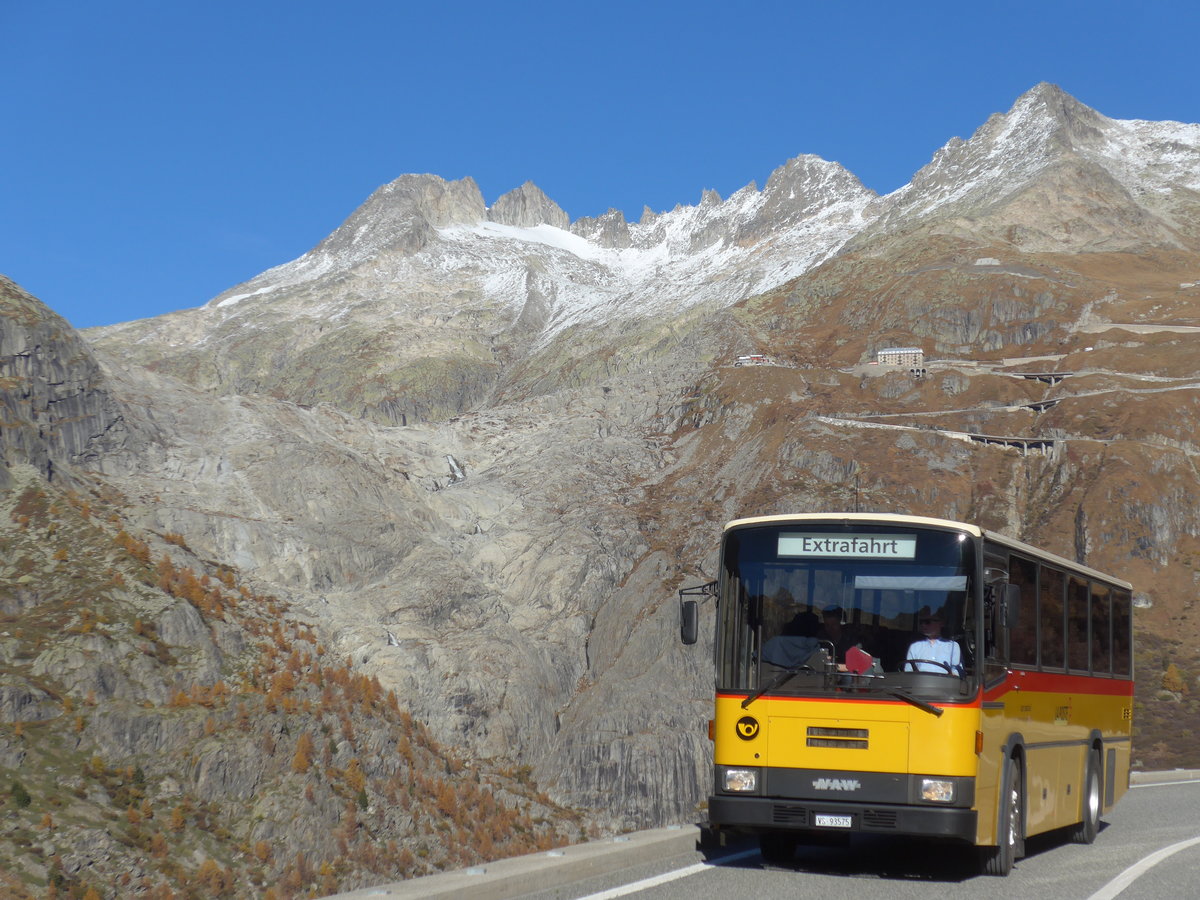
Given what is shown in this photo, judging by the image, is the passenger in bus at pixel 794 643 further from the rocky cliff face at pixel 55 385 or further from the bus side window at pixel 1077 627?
the rocky cliff face at pixel 55 385

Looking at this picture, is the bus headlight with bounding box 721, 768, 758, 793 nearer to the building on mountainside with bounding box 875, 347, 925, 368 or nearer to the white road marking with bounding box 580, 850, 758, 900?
the white road marking with bounding box 580, 850, 758, 900

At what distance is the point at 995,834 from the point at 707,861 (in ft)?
10.4

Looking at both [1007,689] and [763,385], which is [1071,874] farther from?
[763,385]

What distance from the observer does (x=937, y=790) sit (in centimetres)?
1256

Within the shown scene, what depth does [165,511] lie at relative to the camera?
6656cm

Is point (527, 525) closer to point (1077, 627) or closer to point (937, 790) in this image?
point (1077, 627)

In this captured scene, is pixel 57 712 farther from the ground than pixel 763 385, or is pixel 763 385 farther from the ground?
pixel 763 385

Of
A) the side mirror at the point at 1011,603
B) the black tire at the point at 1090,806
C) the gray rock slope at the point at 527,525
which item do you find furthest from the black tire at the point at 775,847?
the gray rock slope at the point at 527,525

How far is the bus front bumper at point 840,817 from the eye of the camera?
1245 cm

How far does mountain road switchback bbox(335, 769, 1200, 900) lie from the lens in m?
10.7

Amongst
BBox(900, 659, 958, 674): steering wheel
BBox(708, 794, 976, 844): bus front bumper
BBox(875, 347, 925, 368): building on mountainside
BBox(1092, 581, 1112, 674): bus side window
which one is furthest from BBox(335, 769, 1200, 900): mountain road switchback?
BBox(875, 347, 925, 368): building on mountainside

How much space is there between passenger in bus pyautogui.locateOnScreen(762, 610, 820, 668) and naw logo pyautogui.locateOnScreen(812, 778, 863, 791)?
4.14 ft

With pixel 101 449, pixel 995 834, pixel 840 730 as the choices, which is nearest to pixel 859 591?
pixel 840 730

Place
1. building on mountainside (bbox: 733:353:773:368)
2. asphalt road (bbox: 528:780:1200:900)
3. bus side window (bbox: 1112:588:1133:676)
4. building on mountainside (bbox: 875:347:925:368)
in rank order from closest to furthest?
asphalt road (bbox: 528:780:1200:900) < bus side window (bbox: 1112:588:1133:676) < building on mountainside (bbox: 875:347:925:368) < building on mountainside (bbox: 733:353:773:368)
